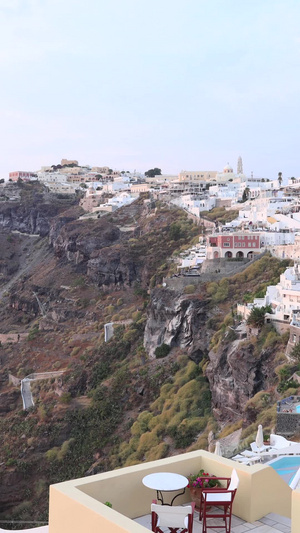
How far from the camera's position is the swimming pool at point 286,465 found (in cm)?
1185

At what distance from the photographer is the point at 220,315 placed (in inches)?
1464

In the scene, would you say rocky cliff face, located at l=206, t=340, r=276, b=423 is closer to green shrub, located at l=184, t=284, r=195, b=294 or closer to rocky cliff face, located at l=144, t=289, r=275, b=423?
rocky cliff face, located at l=144, t=289, r=275, b=423

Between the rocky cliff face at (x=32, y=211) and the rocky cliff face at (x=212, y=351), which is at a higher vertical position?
the rocky cliff face at (x=32, y=211)

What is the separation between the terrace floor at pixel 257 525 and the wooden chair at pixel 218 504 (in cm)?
7

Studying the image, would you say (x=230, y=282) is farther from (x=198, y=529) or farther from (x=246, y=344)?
(x=198, y=529)

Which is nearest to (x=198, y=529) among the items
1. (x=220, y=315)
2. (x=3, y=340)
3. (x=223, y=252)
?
(x=220, y=315)

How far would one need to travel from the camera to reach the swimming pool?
1185cm

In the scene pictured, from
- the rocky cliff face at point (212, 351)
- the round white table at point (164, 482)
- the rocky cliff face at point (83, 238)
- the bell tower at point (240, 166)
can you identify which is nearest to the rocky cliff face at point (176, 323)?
the rocky cliff face at point (212, 351)

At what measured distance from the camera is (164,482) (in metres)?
6.25

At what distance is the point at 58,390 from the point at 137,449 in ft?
39.4

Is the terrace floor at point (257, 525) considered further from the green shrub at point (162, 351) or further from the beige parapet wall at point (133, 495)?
the green shrub at point (162, 351)

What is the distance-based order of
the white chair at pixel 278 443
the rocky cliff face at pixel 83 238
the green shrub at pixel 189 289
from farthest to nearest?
the rocky cliff face at pixel 83 238, the green shrub at pixel 189 289, the white chair at pixel 278 443

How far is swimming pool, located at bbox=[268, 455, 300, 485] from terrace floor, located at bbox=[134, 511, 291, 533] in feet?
18.1

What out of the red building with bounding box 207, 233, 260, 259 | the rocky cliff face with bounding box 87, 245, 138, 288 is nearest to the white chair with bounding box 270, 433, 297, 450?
the red building with bounding box 207, 233, 260, 259
